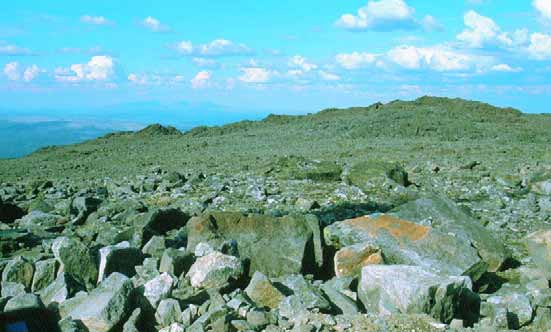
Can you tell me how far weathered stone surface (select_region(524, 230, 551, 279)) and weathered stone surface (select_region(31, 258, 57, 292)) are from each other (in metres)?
7.46

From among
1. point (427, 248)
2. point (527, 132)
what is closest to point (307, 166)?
point (427, 248)

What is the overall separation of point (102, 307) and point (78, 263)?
1.71 meters

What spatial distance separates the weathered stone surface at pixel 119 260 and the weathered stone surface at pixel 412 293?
→ 11.2 feet

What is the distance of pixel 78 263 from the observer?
8.09 metres

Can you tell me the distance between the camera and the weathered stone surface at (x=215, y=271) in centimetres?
771

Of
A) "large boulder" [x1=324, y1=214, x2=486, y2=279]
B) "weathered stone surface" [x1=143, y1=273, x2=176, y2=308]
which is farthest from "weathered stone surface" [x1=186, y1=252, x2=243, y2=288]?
"large boulder" [x1=324, y1=214, x2=486, y2=279]

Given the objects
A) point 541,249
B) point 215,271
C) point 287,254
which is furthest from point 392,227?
point 215,271

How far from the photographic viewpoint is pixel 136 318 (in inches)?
265

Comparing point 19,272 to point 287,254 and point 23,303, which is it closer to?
point 23,303

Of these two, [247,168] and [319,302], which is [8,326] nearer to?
[319,302]

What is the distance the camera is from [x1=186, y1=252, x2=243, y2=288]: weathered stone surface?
25.3 feet

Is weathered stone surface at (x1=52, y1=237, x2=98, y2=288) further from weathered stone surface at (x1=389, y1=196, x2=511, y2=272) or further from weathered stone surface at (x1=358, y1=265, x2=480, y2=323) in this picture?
weathered stone surface at (x1=389, y1=196, x2=511, y2=272)

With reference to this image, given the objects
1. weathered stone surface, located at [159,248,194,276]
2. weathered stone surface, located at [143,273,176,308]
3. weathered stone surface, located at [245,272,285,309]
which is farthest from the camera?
weathered stone surface, located at [159,248,194,276]

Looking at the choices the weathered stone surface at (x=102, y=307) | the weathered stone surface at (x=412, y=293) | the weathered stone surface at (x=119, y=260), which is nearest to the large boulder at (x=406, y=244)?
the weathered stone surface at (x=412, y=293)
